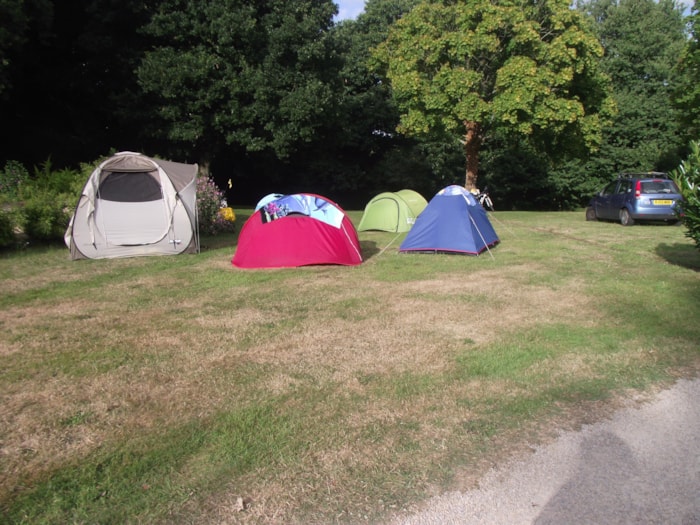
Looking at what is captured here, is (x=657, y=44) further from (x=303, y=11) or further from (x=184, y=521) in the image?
(x=184, y=521)

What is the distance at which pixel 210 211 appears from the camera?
1423cm

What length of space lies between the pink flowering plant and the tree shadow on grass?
1063cm

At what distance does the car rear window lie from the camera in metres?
15.5

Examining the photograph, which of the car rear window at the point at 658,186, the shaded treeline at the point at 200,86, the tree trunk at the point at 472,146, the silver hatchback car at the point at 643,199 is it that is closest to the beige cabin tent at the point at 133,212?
the shaded treeline at the point at 200,86

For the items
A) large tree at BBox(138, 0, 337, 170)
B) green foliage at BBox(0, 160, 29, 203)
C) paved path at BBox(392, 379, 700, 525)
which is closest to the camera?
paved path at BBox(392, 379, 700, 525)

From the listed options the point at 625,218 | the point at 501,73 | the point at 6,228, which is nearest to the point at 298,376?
the point at 6,228

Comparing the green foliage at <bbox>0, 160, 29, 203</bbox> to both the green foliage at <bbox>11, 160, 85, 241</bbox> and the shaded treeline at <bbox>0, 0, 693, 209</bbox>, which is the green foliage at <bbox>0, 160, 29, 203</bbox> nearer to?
the green foliage at <bbox>11, 160, 85, 241</bbox>

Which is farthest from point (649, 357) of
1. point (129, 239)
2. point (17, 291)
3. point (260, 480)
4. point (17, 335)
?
point (129, 239)

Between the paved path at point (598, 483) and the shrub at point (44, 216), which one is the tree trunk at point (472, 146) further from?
the paved path at point (598, 483)

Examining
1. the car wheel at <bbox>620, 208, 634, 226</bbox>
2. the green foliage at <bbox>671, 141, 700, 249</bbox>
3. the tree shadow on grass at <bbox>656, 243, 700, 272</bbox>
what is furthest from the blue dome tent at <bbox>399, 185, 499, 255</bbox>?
the car wheel at <bbox>620, 208, 634, 226</bbox>

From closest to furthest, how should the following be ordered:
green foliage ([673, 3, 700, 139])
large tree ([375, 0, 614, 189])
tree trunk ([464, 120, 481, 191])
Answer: large tree ([375, 0, 614, 189])
tree trunk ([464, 120, 481, 191])
green foliage ([673, 3, 700, 139])

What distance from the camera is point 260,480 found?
124 inches

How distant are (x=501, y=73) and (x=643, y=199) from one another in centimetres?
658

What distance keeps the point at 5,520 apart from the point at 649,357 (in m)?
5.25
